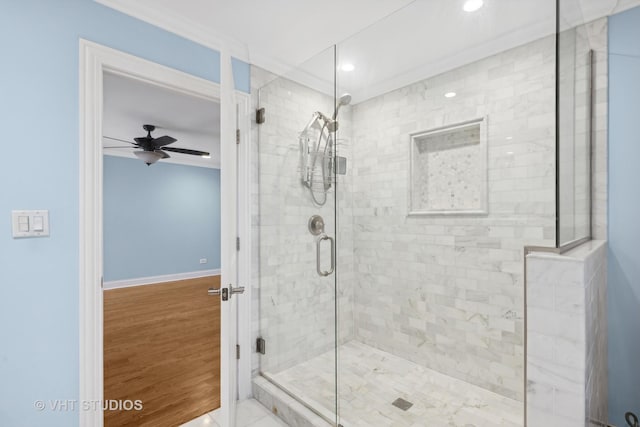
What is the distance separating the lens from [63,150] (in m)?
1.44

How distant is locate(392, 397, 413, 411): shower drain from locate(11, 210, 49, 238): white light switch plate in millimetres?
2123

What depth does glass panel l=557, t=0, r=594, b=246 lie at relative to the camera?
1142 mm

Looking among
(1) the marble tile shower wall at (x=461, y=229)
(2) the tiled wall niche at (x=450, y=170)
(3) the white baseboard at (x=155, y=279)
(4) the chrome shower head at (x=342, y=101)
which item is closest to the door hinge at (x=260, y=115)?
(4) the chrome shower head at (x=342, y=101)

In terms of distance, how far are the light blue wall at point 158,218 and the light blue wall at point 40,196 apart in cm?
454

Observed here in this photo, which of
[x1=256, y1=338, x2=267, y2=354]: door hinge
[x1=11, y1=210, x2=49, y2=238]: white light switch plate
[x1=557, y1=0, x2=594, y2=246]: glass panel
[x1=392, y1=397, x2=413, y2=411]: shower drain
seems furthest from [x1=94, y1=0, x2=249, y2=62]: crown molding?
[x1=392, y1=397, x2=413, y2=411]: shower drain

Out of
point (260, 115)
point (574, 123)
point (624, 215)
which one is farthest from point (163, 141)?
point (624, 215)

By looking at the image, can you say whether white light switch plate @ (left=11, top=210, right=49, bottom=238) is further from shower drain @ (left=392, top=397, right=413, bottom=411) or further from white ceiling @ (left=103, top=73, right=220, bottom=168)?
shower drain @ (left=392, top=397, right=413, bottom=411)

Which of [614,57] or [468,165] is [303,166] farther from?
[614,57]

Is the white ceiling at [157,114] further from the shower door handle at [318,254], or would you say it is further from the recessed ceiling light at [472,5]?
the recessed ceiling light at [472,5]

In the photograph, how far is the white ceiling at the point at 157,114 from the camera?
9.43 feet

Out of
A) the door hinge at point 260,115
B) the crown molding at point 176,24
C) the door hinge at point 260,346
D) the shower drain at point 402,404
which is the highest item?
the crown molding at point 176,24

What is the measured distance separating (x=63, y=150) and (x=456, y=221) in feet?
7.49

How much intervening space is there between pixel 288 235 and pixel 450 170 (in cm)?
124

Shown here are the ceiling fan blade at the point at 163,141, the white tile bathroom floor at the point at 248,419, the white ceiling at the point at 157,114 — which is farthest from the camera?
the ceiling fan blade at the point at 163,141
